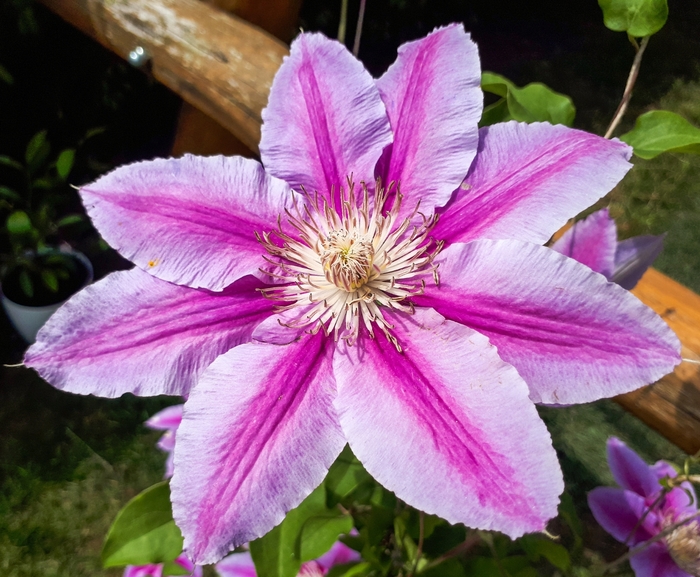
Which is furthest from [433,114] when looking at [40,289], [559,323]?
[40,289]

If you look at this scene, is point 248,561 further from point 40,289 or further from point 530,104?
point 40,289

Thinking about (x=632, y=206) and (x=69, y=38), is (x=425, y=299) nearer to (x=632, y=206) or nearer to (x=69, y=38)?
(x=69, y=38)

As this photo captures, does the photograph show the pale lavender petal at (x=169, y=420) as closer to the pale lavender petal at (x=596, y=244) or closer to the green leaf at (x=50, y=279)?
the pale lavender petal at (x=596, y=244)

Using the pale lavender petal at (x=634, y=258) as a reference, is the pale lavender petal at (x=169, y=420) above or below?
below

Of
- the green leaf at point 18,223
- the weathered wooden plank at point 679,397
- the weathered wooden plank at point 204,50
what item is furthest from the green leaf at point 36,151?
the weathered wooden plank at point 679,397

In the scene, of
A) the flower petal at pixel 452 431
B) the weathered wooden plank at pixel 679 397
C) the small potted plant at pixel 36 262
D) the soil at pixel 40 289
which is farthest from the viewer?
the soil at pixel 40 289

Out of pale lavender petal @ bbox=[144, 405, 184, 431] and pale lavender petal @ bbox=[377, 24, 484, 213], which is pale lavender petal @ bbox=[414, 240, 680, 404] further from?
pale lavender petal @ bbox=[144, 405, 184, 431]

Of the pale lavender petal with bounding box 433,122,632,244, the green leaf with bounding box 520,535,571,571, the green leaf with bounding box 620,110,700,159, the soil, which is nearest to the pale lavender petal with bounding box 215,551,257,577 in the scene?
the green leaf with bounding box 520,535,571,571
